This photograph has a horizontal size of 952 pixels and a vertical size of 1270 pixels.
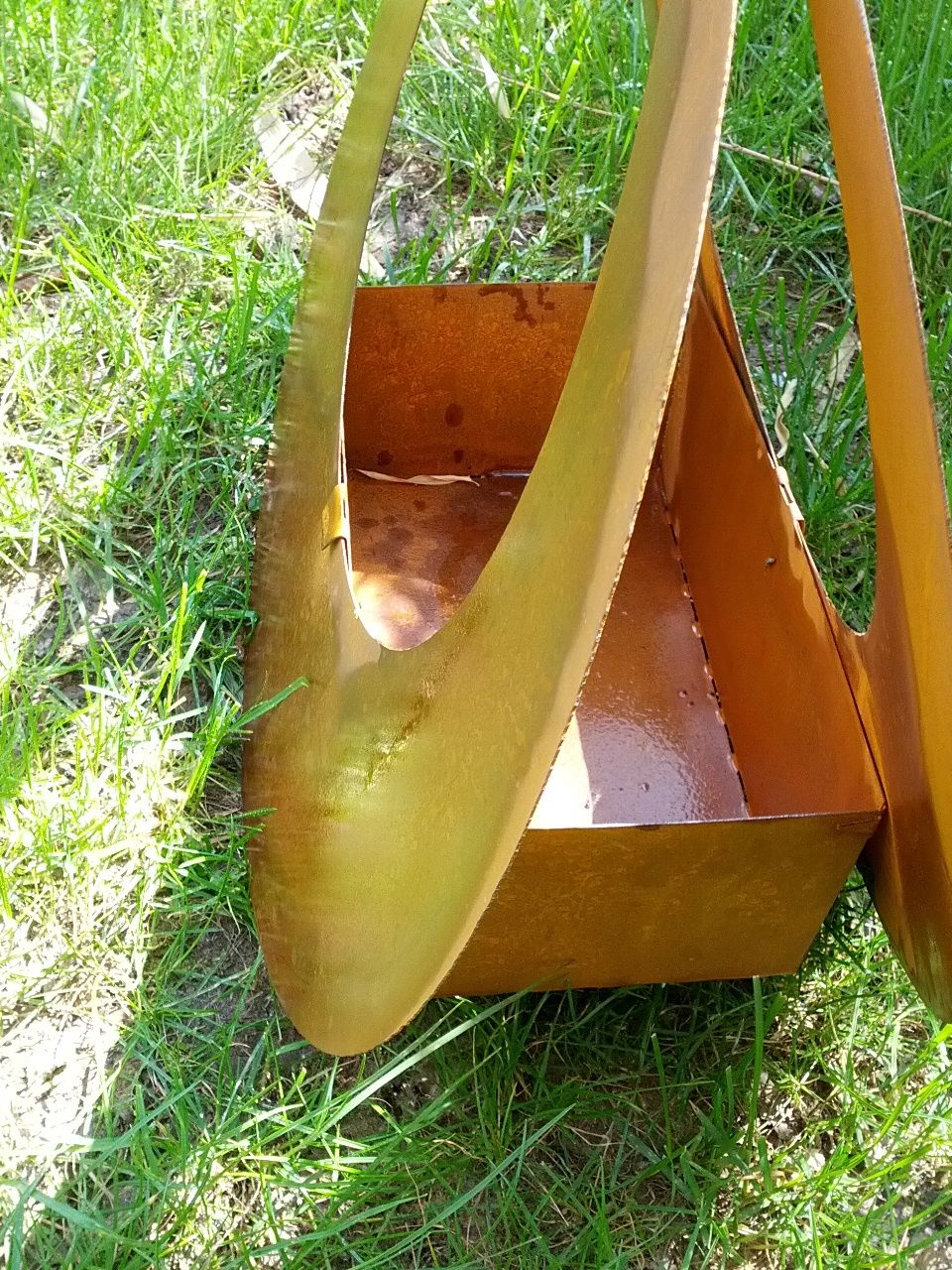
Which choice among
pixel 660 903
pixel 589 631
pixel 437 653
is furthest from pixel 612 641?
pixel 589 631

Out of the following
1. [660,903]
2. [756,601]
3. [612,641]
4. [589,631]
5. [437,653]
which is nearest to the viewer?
[589,631]

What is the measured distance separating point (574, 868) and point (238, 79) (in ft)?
5.21

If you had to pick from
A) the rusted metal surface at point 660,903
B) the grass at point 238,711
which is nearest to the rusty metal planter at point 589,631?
the rusted metal surface at point 660,903

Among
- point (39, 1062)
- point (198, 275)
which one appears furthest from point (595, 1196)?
point (198, 275)

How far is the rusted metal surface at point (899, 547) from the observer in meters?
0.84

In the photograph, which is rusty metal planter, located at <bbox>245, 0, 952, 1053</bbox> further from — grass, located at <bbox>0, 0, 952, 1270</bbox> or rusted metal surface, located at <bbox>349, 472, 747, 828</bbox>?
grass, located at <bbox>0, 0, 952, 1270</bbox>

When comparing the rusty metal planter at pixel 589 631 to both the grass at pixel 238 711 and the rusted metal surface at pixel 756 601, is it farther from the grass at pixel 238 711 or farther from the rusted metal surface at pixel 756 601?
the grass at pixel 238 711

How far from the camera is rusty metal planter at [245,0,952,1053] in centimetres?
70

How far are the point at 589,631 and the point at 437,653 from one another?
0.73 ft

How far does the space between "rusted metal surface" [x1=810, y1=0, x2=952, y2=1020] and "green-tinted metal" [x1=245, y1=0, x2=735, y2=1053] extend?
234 mm

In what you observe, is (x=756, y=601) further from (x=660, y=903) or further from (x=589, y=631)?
(x=589, y=631)

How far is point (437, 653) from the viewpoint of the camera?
0.86 m

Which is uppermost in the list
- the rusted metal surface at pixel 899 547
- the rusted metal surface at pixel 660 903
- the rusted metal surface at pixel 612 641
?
the rusted metal surface at pixel 899 547

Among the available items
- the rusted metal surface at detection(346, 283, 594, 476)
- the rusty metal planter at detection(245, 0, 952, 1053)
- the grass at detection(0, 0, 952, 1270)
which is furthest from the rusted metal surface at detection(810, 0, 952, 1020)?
the rusted metal surface at detection(346, 283, 594, 476)
